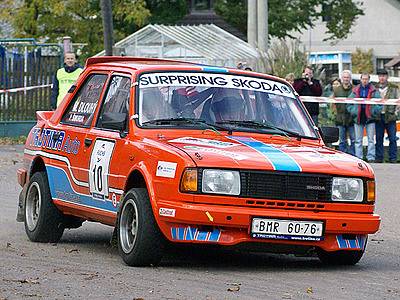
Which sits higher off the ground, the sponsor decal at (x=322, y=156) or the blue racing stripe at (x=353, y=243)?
the sponsor decal at (x=322, y=156)

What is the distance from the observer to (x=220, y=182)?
371 inches

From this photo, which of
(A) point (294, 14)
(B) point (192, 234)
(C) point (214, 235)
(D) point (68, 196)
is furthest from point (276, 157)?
(A) point (294, 14)

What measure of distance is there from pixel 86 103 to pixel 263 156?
98.6 inches

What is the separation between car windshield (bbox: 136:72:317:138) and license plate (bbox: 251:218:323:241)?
52.4 inches

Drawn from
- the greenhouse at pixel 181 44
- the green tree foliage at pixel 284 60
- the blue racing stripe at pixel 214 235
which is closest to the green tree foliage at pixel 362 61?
the greenhouse at pixel 181 44

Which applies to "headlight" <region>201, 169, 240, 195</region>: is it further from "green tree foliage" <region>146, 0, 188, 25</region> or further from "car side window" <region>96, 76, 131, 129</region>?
"green tree foliage" <region>146, 0, 188, 25</region>

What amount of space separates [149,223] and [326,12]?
4404 centimetres

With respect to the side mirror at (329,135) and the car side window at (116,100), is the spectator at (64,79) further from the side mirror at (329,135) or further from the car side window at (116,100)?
the side mirror at (329,135)

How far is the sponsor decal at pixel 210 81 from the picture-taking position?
35.7ft

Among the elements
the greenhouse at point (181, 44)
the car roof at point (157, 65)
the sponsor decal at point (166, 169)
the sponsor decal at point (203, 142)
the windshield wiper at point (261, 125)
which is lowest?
the sponsor decal at point (166, 169)

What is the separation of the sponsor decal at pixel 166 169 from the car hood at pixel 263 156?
0.16 meters

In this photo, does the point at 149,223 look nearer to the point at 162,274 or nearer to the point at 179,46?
the point at 162,274

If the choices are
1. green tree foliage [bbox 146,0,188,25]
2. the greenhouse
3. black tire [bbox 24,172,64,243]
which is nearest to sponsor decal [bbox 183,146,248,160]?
black tire [bbox 24,172,64,243]

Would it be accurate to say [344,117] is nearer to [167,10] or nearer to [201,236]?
[201,236]
